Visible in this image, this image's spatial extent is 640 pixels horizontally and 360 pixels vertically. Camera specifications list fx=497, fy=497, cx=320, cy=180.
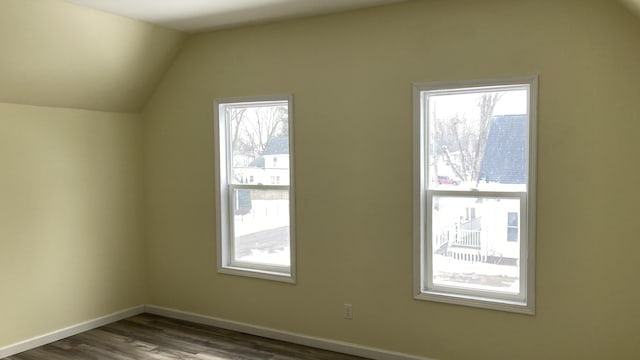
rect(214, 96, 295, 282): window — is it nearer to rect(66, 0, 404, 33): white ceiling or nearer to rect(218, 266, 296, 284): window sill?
rect(218, 266, 296, 284): window sill

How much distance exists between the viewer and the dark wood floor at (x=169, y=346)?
157 inches

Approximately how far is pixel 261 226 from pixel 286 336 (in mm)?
995

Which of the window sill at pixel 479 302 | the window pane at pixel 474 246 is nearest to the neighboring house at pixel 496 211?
the window pane at pixel 474 246

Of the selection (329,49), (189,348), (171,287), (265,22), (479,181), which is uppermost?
(265,22)

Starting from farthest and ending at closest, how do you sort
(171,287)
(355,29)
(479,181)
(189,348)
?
(171,287) → (189,348) → (355,29) → (479,181)

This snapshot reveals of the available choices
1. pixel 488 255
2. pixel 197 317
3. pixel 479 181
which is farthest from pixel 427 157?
pixel 197 317

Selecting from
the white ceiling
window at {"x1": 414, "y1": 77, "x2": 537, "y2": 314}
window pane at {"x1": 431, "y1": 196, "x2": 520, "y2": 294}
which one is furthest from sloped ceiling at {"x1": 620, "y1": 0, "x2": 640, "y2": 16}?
the white ceiling

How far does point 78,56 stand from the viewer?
13.1 ft

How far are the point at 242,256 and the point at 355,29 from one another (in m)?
2.29

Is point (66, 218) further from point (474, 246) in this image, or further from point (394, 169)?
point (474, 246)

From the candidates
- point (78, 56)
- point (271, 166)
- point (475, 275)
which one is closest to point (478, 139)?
point (475, 275)

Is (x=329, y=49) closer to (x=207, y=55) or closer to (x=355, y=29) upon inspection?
(x=355, y=29)

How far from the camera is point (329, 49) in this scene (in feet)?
13.0

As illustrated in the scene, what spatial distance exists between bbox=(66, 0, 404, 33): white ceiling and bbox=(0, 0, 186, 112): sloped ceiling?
0.57 feet
